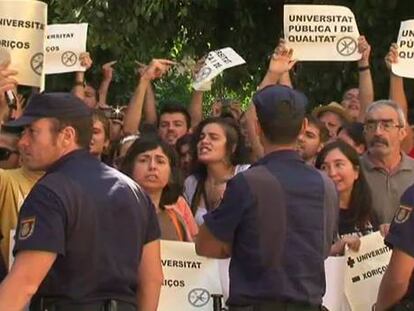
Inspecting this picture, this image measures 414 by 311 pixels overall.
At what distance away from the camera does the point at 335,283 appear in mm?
6137

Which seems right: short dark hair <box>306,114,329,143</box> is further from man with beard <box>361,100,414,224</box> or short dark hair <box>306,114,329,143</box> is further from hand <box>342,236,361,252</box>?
hand <box>342,236,361,252</box>

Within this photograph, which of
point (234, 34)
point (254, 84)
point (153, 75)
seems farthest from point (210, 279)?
point (254, 84)

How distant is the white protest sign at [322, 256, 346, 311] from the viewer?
6.11 meters

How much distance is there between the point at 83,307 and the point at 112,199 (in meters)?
0.44

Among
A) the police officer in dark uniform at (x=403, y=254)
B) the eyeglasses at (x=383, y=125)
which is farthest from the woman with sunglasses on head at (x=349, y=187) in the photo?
the police officer in dark uniform at (x=403, y=254)

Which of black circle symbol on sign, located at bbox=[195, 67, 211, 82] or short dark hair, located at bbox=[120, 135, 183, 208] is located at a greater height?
black circle symbol on sign, located at bbox=[195, 67, 211, 82]

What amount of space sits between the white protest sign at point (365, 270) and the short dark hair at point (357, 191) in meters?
0.26

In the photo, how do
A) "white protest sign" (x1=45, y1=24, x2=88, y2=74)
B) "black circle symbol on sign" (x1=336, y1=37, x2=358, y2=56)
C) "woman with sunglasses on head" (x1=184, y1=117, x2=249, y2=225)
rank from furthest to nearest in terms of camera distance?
"black circle symbol on sign" (x1=336, y1=37, x2=358, y2=56) < "white protest sign" (x1=45, y1=24, x2=88, y2=74) < "woman with sunglasses on head" (x1=184, y1=117, x2=249, y2=225)

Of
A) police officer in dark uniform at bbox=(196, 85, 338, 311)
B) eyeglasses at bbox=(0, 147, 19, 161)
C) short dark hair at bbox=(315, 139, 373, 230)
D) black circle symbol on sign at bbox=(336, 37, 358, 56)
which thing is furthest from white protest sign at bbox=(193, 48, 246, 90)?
police officer in dark uniform at bbox=(196, 85, 338, 311)

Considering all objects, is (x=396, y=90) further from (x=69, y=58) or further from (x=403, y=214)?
(x=403, y=214)

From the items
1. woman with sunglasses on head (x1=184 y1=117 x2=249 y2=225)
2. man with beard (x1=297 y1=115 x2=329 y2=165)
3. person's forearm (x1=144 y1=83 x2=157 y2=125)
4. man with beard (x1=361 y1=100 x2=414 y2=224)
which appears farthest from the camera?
person's forearm (x1=144 y1=83 x2=157 y2=125)

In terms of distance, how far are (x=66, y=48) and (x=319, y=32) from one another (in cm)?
186

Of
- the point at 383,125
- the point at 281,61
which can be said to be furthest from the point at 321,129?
the point at 281,61

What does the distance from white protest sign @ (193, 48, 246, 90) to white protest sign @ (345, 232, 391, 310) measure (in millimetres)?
2821
